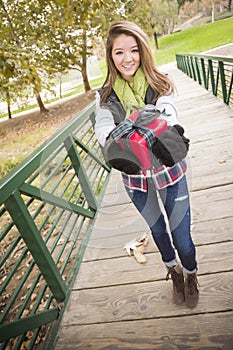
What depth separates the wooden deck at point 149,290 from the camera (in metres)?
1.54

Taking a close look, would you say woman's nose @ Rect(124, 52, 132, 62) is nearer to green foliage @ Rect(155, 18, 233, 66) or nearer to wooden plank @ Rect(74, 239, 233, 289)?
wooden plank @ Rect(74, 239, 233, 289)

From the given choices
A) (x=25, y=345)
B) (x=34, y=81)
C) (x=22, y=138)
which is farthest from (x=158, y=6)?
(x=25, y=345)

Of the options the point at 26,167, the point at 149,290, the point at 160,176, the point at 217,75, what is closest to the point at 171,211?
the point at 160,176

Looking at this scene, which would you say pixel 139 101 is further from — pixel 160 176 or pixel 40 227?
pixel 40 227

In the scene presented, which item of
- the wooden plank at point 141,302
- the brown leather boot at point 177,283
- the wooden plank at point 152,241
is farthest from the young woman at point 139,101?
the wooden plank at point 152,241

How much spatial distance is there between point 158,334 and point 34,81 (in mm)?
2726

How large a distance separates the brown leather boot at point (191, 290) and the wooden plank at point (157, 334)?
78 mm

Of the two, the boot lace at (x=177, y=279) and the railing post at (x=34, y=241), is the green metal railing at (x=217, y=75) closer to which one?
the boot lace at (x=177, y=279)

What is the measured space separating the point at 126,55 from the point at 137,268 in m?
1.56

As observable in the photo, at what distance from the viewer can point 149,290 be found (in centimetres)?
185

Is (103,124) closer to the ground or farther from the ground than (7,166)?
farther from the ground

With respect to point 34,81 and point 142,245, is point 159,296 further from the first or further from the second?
point 34,81

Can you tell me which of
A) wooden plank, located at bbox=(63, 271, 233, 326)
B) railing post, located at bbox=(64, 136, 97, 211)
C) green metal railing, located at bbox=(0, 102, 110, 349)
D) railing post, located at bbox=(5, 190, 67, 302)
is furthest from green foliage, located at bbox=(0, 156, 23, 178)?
wooden plank, located at bbox=(63, 271, 233, 326)

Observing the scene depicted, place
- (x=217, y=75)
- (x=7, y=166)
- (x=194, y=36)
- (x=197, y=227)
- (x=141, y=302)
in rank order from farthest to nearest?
(x=194, y=36), (x=7, y=166), (x=217, y=75), (x=197, y=227), (x=141, y=302)
